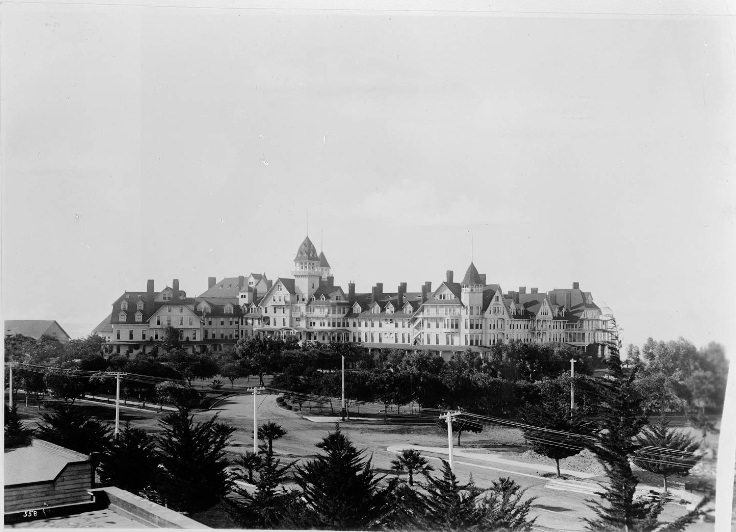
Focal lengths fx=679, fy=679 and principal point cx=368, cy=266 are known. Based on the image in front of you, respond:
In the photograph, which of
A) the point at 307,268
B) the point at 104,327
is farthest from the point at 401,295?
the point at 104,327

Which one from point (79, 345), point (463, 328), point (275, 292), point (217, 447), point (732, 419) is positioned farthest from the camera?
point (463, 328)

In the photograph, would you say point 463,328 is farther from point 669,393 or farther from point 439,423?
point 669,393

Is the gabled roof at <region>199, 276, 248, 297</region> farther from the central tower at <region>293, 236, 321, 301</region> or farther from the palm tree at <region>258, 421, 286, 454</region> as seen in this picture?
the palm tree at <region>258, 421, 286, 454</region>

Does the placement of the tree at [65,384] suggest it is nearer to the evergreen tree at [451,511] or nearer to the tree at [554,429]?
the tree at [554,429]

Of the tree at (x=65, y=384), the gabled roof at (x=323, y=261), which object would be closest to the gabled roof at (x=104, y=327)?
the tree at (x=65, y=384)

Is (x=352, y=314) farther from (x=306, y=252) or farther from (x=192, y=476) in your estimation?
(x=192, y=476)

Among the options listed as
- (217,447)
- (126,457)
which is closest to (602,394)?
(217,447)
